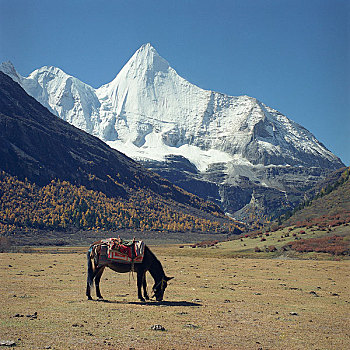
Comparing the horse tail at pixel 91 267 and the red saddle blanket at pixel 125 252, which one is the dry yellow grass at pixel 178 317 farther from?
the red saddle blanket at pixel 125 252

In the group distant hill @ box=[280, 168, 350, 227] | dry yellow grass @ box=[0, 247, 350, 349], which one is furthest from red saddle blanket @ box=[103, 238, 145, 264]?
distant hill @ box=[280, 168, 350, 227]

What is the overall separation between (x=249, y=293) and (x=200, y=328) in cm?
1360

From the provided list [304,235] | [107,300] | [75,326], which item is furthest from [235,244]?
[75,326]

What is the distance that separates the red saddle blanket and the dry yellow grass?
2.44 m

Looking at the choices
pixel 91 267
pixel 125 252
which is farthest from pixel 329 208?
pixel 91 267

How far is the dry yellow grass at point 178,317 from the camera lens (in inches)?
688

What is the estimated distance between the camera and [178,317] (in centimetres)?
2227

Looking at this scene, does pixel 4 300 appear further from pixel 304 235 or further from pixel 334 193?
pixel 334 193

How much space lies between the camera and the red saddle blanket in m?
26.8

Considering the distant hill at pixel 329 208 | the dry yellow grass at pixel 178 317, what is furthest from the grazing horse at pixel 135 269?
the distant hill at pixel 329 208

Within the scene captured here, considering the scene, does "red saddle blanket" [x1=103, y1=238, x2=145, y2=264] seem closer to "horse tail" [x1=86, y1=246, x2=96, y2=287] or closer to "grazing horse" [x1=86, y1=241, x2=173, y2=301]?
"grazing horse" [x1=86, y1=241, x2=173, y2=301]

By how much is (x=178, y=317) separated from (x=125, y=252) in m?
6.02

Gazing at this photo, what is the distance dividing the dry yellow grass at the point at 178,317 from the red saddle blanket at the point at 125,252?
244cm

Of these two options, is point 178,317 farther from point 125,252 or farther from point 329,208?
point 329,208
